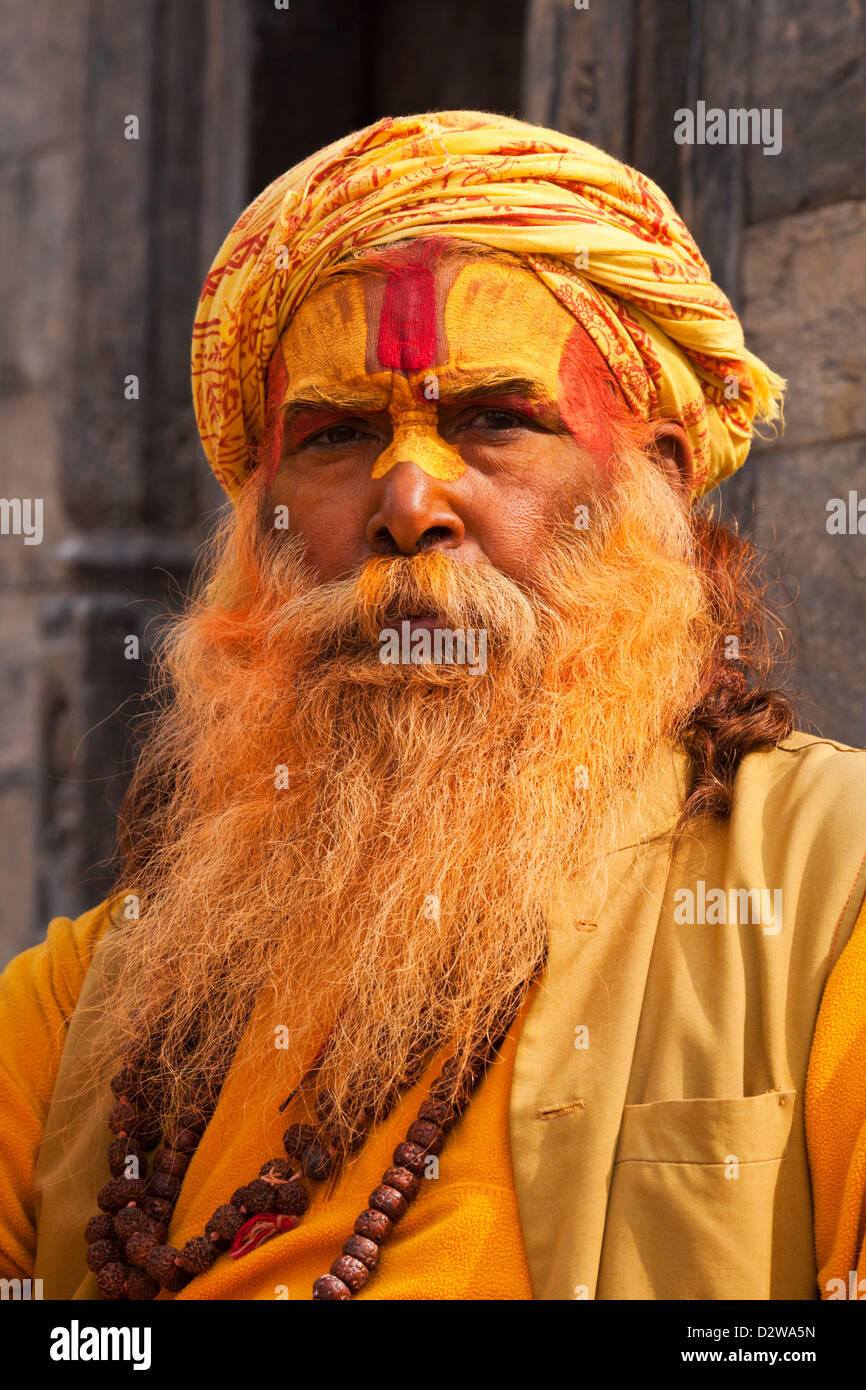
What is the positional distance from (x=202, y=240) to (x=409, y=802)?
2837 mm

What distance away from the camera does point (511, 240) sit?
7.03 ft

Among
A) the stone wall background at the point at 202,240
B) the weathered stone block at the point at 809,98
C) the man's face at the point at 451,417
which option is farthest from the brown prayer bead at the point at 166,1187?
the weathered stone block at the point at 809,98

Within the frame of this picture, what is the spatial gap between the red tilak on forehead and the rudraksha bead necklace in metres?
1.01

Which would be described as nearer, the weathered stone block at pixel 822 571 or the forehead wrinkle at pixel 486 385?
the forehead wrinkle at pixel 486 385

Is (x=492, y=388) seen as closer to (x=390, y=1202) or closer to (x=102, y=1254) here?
(x=390, y=1202)

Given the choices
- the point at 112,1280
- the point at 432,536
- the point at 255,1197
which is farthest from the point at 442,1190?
the point at 432,536

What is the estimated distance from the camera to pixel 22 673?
5.04 metres

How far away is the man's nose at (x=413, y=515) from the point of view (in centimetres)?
208

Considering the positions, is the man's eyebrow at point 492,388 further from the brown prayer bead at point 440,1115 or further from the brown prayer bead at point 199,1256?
the brown prayer bead at point 199,1256

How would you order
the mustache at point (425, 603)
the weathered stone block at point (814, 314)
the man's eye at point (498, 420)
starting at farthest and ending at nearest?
the weathered stone block at point (814, 314)
the man's eye at point (498, 420)
the mustache at point (425, 603)

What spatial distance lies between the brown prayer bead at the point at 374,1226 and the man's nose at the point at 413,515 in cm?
96

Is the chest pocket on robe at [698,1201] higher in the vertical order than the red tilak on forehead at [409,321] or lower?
lower

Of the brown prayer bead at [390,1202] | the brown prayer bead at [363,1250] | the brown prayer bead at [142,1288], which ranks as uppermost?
the brown prayer bead at [390,1202]

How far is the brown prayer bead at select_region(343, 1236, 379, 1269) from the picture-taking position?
1730 mm
